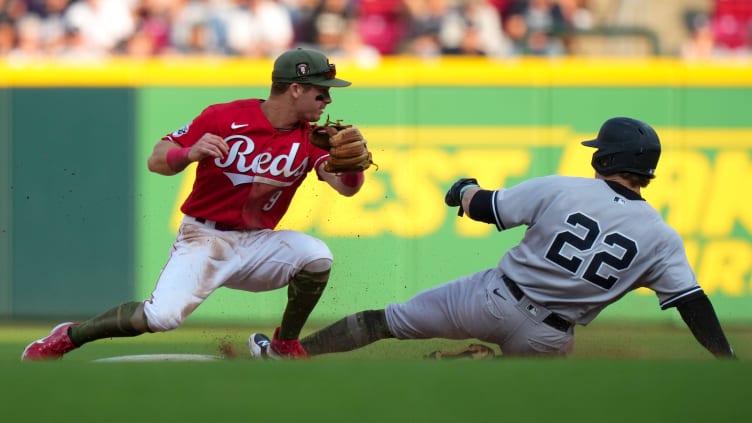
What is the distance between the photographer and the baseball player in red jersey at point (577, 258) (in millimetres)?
5184

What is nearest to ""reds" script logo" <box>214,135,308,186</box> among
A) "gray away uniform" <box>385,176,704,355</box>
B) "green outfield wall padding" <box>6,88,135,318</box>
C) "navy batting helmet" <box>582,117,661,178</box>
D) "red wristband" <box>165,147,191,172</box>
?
"red wristband" <box>165,147,191,172</box>

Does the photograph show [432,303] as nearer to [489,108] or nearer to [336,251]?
[336,251]

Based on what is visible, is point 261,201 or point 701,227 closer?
point 261,201

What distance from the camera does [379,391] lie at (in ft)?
11.8

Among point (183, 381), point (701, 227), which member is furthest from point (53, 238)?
point (183, 381)

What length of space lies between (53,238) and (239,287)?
3990 millimetres

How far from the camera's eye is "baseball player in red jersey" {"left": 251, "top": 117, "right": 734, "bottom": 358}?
17.0 ft

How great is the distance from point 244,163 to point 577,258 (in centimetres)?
169

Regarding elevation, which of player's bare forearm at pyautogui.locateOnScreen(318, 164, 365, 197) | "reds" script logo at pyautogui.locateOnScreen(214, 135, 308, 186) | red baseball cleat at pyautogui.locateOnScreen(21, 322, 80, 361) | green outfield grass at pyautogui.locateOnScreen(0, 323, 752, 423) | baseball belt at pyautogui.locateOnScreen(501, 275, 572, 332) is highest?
"reds" script logo at pyautogui.locateOnScreen(214, 135, 308, 186)

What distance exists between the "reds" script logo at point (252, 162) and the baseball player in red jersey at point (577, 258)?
0.85 meters

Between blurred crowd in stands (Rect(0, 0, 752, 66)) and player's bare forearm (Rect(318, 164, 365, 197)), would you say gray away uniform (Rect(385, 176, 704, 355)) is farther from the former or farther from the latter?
blurred crowd in stands (Rect(0, 0, 752, 66))

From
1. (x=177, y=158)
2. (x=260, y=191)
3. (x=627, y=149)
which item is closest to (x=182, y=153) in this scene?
(x=177, y=158)

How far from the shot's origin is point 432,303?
220 inches

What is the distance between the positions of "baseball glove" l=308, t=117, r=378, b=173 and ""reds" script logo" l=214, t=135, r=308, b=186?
188 mm
